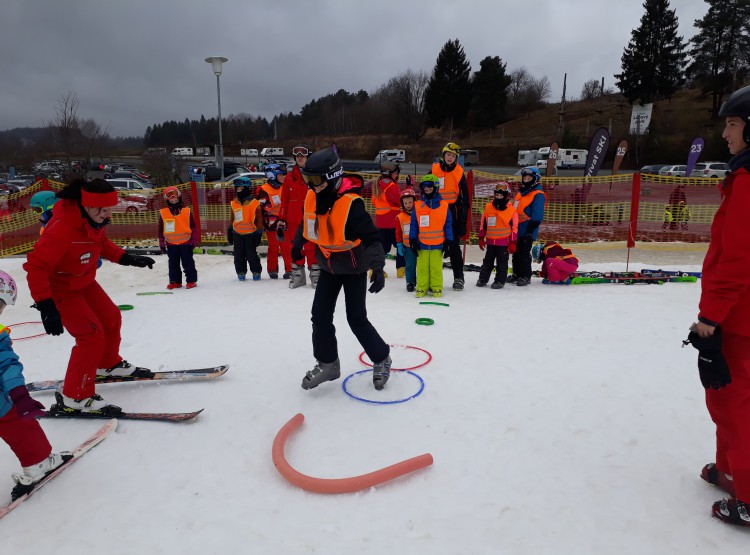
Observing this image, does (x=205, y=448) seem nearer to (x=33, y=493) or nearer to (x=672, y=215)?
(x=33, y=493)

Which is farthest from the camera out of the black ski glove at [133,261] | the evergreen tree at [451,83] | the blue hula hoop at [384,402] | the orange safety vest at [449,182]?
the evergreen tree at [451,83]

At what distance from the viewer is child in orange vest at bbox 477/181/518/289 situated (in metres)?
7.39

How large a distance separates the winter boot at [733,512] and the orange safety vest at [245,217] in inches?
287

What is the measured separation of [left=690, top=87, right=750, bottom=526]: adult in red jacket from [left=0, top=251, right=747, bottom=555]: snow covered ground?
0.38 m

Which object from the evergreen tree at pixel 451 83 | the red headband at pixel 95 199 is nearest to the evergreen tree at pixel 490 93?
the evergreen tree at pixel 451 83

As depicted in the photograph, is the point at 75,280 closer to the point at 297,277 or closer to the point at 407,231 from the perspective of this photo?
the point at 297,277

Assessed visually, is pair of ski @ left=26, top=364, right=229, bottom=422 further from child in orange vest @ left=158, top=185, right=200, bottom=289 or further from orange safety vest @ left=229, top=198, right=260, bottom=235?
orange safety vest @ left=229, top=198, right=260, bottom=235

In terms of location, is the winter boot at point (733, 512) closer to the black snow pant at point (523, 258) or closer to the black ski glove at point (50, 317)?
the black ski glove at point (50, 317)

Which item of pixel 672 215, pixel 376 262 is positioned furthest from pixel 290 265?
pixel 672 215

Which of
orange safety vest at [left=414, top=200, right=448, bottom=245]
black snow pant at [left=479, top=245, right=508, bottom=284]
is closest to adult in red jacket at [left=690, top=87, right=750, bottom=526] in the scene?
orange safety vest at [left=414, top=200, right=448, bottom=245]

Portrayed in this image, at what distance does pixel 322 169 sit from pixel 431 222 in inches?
134

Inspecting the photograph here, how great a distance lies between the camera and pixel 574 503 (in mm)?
2648

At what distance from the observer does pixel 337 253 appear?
3.76 m

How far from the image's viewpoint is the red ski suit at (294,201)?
7.89 meters
